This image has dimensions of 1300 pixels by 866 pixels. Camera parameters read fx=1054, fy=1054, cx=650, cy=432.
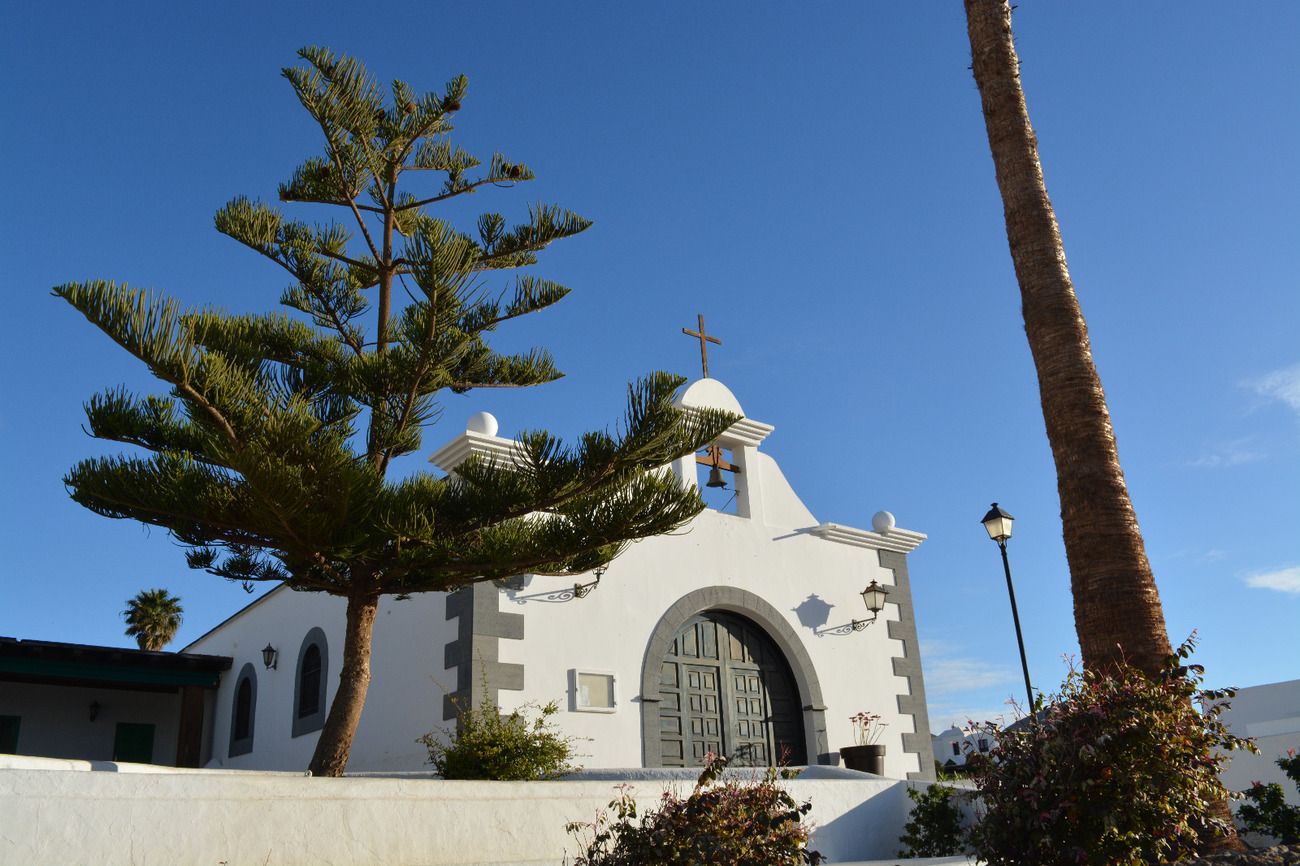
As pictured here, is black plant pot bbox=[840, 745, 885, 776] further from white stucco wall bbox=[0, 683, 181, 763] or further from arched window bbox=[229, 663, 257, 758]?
white stucco wall bbox=[0, 683, 181, 763]

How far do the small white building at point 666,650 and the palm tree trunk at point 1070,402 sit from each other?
3.09 meters

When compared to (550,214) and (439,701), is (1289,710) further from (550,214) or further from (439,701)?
(550,214)

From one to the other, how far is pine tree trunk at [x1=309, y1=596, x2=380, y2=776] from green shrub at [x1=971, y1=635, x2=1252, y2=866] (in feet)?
11.6

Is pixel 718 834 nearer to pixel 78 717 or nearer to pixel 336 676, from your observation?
pixel 336 676

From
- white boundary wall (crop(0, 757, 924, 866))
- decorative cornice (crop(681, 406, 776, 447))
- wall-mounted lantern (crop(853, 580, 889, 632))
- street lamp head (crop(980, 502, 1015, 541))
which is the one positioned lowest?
white boundary wall (crop(0, 757, 924, 866))

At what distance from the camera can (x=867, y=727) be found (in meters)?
11.8

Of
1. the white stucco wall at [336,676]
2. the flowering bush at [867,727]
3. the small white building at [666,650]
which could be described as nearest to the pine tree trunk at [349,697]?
the small white building at [666,650]

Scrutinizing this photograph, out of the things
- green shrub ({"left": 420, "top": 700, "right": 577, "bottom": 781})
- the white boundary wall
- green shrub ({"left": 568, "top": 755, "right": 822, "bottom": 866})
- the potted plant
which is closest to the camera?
the white boundary wall

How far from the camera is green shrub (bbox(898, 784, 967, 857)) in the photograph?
759 cm

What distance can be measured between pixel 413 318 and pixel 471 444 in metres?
3.98

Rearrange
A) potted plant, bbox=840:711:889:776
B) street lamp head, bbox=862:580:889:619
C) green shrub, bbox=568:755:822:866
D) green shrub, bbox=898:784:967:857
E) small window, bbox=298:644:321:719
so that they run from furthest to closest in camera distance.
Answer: street lamp head, bbox=862:580:889:619 → small window, bbox=298:644:321:719 → potted plant, bbox=840:711:889:776 → green shrub, bbox=898:784:967:857 → green shrub, bbox=568:755:822:866

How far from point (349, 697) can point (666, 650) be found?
15.7ft

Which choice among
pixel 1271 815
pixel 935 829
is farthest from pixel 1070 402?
pixel 1271 815

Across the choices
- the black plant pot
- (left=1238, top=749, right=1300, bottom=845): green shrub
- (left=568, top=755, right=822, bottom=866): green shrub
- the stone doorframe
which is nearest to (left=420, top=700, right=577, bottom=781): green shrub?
(left=568, top=755, right=822, bottom=866): green shrub
